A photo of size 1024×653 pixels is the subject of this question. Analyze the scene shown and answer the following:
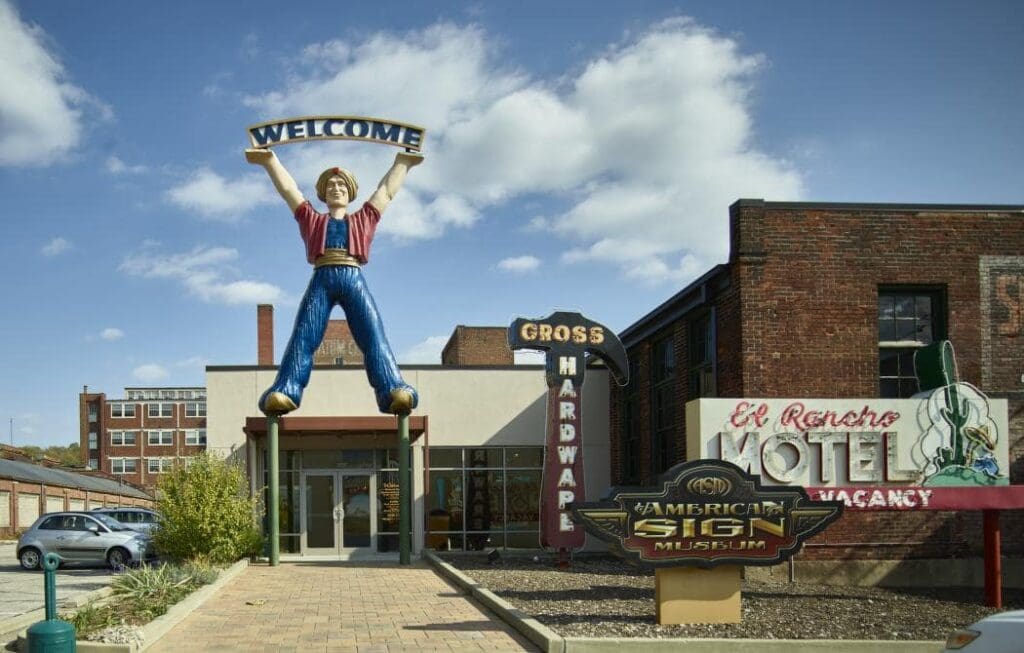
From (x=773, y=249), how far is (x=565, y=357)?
4687 mm

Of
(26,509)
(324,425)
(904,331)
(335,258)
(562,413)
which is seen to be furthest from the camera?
(26,509)

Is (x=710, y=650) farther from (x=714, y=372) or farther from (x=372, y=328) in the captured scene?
(x=372, y=328)

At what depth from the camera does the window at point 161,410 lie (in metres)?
109

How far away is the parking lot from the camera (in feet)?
54.4

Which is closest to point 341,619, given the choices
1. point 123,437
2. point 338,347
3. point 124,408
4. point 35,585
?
Result: point 35,585

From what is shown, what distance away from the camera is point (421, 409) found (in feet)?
92.5

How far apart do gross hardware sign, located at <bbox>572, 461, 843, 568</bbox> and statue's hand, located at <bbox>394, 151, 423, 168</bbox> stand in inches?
480

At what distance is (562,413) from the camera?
818 inches

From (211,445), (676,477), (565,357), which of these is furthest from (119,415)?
(676,477)

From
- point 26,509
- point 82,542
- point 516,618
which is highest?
point 516,618

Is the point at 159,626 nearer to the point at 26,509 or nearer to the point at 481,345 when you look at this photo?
the point at 481,345

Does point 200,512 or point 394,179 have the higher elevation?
point 394,179

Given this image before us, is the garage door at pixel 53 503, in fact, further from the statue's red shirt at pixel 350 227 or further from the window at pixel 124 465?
the window at pixel 124 465

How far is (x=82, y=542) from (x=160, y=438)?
87652mm
